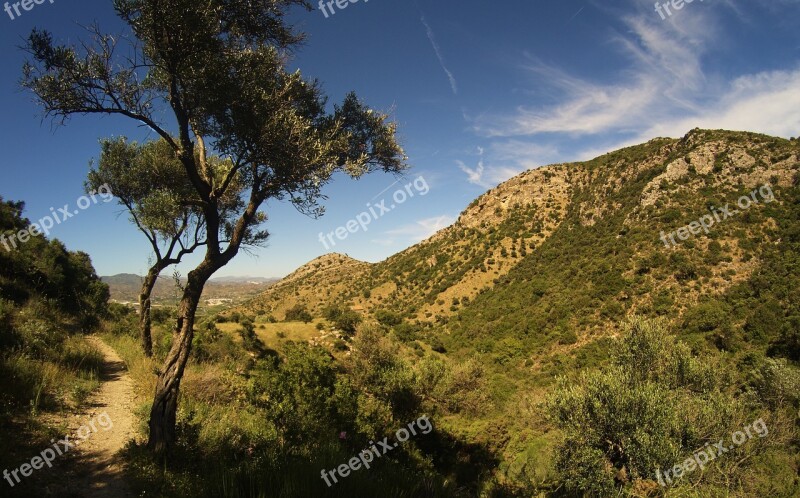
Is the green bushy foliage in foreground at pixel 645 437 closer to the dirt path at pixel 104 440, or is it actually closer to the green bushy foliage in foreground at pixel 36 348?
the dirt path at pixel 104 440

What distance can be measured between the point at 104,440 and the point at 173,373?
8.53ft

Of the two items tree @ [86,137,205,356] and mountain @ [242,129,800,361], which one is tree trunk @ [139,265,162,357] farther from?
mountain @ [242,129,800,361]

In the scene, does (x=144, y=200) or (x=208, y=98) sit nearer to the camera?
(x=208, y=98)

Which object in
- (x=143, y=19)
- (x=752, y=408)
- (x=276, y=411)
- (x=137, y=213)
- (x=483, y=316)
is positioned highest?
(x=137, y=213)

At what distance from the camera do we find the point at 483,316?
5806 cm

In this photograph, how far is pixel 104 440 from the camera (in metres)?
7.50

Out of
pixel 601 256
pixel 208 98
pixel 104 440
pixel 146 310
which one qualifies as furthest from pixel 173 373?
pixel 601 256

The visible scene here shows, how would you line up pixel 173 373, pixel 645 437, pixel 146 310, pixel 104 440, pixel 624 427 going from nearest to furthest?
pixel 173 373 → pixel 104 440 → pixel 645 437 → pixel 146 310 → pixel 624 427

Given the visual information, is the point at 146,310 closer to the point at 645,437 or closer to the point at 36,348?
the point at 36,348

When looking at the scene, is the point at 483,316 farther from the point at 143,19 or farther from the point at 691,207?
the point at 143,19

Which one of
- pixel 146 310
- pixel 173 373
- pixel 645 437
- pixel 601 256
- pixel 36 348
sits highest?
pixel 146 310

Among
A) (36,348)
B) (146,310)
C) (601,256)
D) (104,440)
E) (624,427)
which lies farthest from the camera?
(601,256)

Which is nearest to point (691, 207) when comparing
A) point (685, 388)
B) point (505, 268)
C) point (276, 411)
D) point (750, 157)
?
point (750, 157)

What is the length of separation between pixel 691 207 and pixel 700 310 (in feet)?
70.4
